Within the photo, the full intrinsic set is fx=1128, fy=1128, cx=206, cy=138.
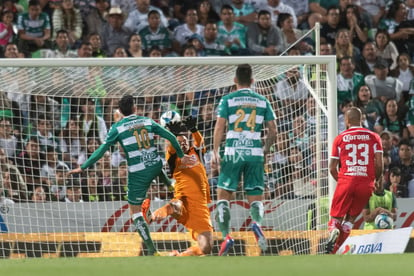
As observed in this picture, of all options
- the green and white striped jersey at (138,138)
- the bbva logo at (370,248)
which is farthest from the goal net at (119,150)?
the bbva logo at (370,248)

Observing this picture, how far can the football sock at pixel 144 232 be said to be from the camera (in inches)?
471

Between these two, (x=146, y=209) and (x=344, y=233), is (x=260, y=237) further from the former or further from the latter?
(x=344, y=233)

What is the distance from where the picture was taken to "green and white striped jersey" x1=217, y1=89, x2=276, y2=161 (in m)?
11.4

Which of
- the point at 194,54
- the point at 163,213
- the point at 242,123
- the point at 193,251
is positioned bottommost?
the point at 193,251

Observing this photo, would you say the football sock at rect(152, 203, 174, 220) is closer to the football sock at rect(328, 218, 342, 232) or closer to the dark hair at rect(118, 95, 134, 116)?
the dark hair at rect(118, 95, 134, 116)

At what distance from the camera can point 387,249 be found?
35.3ft

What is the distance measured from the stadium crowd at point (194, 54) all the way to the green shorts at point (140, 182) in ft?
7.65

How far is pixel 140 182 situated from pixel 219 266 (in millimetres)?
3847

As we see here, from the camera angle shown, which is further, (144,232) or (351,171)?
(351,171)

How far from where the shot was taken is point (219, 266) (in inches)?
325

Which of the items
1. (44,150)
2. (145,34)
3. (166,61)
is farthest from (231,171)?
(145,34)

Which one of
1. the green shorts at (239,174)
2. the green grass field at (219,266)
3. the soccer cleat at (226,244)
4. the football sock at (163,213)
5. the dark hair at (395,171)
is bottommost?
the dark hair at (395,171)

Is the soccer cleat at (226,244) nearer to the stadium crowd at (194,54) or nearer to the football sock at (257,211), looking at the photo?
the football sock at (257,211)

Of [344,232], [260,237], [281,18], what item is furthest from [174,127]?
[281,18]
